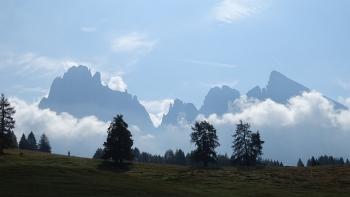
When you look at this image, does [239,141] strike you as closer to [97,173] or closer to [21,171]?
[97,173]

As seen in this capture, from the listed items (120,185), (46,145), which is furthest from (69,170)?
(46,145)

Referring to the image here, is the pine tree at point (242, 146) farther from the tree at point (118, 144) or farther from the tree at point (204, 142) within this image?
the tree at point (118, 144)

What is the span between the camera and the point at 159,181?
82125mm

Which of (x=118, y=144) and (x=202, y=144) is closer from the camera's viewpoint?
(x=118, y=144)

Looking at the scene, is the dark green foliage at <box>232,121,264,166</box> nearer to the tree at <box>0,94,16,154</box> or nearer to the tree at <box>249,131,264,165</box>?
the tree at <box>249,131,264,165</box>

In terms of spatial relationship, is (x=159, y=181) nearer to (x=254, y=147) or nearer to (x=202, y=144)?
(x=202, y=144)

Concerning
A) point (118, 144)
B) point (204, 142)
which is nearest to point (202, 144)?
point (204, 142)

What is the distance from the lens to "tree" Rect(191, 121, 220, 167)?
127 metres

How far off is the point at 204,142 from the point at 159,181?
4777 cm

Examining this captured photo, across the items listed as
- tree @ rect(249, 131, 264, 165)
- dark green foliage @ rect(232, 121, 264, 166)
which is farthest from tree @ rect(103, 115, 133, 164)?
tree @ rect(249, 131, 264, 165)

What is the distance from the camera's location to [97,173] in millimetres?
78062

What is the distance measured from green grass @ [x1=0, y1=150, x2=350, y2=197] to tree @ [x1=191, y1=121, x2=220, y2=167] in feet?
57.1

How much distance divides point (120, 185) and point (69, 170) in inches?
468

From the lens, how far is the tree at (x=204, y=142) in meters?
127
